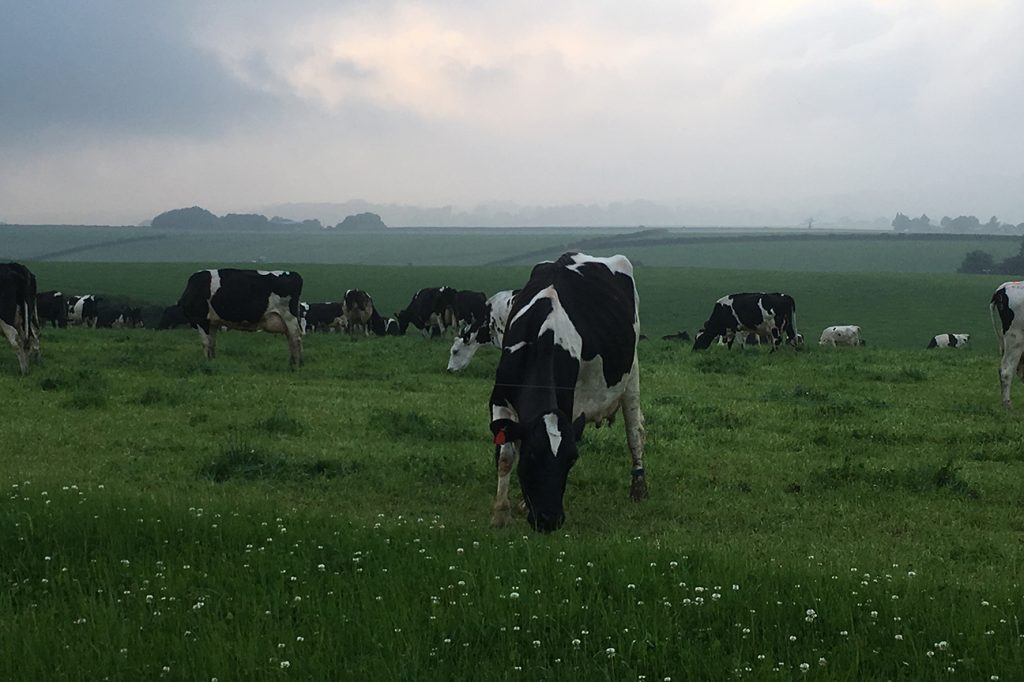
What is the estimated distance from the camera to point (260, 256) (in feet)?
557

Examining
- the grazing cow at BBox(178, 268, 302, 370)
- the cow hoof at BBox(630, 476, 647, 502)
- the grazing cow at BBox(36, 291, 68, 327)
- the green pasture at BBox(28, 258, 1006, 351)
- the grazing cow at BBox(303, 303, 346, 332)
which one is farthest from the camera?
the green pasture at BBox(28, 258, 1006, 351)

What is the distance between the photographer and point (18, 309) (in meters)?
19.6

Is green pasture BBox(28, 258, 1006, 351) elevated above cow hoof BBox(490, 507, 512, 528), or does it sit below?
below

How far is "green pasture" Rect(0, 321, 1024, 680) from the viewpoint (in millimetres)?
5098

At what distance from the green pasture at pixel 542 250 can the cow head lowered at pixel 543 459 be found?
102079 millimetres

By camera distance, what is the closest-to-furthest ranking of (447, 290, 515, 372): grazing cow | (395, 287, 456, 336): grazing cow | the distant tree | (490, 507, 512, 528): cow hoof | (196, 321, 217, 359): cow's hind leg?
1. (490, 507, 512, 528): cow hoof
2. (447, 290, 515, 372): grazing cow
3. (196, 321, 217, 359): cow's hind leg
4. (395, 287, 456, 336): grazing cow
5. the distant tree

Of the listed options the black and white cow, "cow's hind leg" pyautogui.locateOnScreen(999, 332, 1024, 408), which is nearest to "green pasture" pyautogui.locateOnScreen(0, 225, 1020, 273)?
the black and white cow

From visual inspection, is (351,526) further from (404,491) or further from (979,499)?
(979,499)

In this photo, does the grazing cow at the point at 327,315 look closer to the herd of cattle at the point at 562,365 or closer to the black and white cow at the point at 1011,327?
the herd of cattle at the point at 562,365

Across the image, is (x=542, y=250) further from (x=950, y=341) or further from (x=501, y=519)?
(x=501, y=519)

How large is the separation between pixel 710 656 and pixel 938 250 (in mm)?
137745

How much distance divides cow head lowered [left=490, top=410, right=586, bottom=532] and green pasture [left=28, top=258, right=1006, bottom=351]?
46410 mm

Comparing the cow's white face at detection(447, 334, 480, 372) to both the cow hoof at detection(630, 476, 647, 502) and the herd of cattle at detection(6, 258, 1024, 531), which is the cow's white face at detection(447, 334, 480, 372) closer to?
the herd of cattle at detection(6, 258, 1024, 531)

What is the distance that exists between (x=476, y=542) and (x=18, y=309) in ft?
53.1
